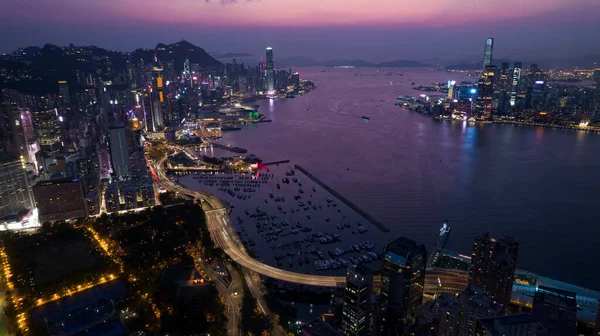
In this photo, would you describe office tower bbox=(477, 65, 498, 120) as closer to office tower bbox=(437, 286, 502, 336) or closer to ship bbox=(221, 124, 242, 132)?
ship bbox=(221, 124, 242, 132)

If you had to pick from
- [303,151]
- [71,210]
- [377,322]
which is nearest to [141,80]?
[303,151]

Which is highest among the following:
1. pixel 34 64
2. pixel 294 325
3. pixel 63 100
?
pixel 34 64

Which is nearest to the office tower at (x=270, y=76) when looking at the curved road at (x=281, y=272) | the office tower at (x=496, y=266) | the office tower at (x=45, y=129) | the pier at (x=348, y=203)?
the office tower at (x=45, y=129)

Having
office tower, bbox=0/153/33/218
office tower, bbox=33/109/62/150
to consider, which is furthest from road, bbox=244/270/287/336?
office tower, bbox=33/109/62/150

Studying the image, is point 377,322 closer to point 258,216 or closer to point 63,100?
point 258,216

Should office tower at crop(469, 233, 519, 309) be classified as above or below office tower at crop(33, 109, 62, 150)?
below
